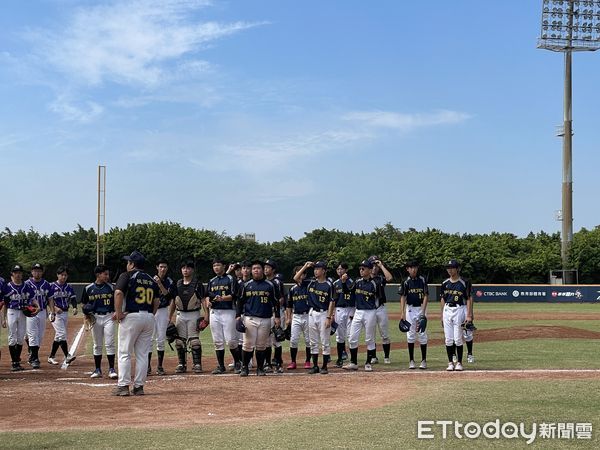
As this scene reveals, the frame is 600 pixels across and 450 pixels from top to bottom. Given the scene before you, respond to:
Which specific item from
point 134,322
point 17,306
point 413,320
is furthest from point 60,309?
point 413,320

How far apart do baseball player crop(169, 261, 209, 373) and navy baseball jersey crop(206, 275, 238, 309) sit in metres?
0.21

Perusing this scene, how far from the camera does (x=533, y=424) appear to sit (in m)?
7.65

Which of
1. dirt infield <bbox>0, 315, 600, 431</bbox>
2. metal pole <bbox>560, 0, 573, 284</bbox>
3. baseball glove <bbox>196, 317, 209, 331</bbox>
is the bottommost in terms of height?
dirt infield <bbox>0, 315, 600, 431</bbox>

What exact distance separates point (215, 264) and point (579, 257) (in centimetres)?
5549

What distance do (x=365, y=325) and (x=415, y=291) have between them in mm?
1246

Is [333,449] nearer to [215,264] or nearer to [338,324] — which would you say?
[215,264]

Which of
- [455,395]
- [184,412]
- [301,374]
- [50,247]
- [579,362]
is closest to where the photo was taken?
[184,412]

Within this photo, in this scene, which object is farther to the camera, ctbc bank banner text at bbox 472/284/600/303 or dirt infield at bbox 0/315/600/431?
ctbc bank banner text at bbox 472/284/600/303

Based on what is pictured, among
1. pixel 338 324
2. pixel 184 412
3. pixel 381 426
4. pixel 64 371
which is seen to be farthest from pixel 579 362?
pixel 64 371

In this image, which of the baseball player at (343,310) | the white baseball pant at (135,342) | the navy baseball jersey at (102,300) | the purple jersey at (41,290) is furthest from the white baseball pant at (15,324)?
the baseball player at (343,310)

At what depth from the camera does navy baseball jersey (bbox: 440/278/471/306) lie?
1302 cm

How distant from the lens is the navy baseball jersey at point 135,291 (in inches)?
397

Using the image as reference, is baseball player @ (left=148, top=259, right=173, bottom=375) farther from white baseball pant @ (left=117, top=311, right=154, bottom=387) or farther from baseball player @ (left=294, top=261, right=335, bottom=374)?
white baseball pant @ (left=117, top=311, right=154, bottom=387)

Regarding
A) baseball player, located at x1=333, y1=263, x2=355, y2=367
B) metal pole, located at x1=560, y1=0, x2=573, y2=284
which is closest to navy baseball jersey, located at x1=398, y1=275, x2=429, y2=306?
baseball player, located at x1=333, y1=263, x2=355, y2=367
